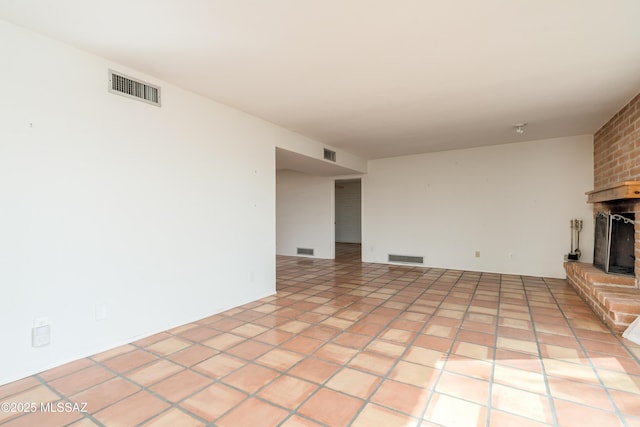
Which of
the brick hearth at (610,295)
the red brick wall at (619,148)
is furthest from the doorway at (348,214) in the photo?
the brick hearth at (610,295)

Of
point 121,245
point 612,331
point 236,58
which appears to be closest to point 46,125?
point 121,245

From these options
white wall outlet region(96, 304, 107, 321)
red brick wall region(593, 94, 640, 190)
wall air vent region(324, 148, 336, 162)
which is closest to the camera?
white wall outlet region(96, 304, 107, 321)

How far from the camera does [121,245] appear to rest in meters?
2.61

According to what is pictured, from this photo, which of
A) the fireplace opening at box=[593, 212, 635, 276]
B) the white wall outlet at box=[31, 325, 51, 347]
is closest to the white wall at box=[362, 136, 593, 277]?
the fireplace opening at box=[593, 212, 635, 276]

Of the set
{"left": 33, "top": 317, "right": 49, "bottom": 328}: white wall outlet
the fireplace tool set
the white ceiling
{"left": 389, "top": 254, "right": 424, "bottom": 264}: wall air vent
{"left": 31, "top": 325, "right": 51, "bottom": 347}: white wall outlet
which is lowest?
{"left": 389, "top": 254, "right": 424, "bottom": 264}: wall air vent

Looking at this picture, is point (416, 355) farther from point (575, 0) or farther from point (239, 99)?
point (239, 99)

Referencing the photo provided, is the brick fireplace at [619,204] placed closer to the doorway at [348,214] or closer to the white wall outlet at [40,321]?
the white wall outlet at [40,321]

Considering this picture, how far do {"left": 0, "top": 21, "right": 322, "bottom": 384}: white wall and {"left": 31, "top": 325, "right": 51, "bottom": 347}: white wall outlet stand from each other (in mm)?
44

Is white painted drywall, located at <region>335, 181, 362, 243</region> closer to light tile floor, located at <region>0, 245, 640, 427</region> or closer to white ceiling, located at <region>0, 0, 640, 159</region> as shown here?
white ceiling, located at <region>0, 0, 640, 159</region>

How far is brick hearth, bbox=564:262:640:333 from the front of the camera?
279 cm

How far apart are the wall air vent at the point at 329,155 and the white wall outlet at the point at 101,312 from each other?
386 centimetres

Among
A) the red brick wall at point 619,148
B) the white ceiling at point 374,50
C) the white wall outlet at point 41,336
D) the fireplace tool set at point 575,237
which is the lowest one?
the white wall outlet at point 41,336

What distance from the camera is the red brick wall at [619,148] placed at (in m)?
3.31

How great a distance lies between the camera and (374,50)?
236 cm
